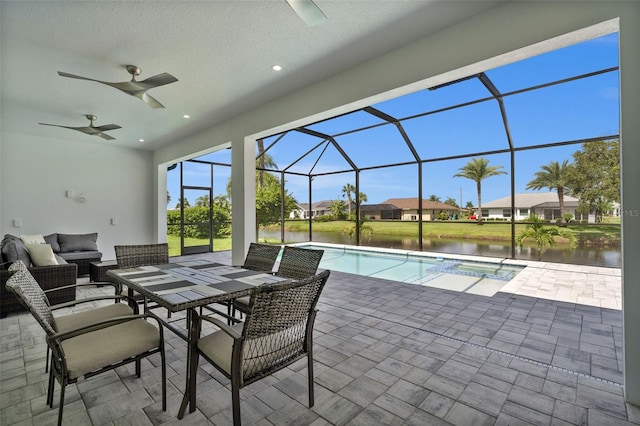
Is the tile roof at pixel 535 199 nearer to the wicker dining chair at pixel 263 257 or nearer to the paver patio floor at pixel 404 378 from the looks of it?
the paver patio floor at pixel 404 378

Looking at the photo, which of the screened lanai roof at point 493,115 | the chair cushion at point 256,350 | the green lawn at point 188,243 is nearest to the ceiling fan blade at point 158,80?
the chair cushion at point 256,350

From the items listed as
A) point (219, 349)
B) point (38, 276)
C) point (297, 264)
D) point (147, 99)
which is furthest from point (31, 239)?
point (219, 349)

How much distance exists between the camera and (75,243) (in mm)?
6078

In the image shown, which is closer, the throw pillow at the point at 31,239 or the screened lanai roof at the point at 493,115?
the screened lanai roof at the point at 493,115

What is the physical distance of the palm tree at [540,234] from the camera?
19.1 ft

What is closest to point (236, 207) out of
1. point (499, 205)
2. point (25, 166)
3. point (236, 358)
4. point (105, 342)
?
point (105, 342)

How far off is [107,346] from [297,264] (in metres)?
1.52

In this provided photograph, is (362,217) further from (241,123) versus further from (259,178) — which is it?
(241,123)

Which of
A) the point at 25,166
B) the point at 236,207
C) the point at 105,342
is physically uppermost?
the point at 25,166

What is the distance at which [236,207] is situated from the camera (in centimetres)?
509

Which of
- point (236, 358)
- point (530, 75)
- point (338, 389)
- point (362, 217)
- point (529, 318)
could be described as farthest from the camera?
point (362, 217)

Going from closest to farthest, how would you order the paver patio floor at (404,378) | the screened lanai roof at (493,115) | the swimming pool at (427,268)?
the paver patio floor at (404,378)
the screened lanai roof at (493,115)
the swimming pool at (427,268)

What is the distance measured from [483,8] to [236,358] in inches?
125

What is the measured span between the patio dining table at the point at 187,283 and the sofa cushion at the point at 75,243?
185 inches
